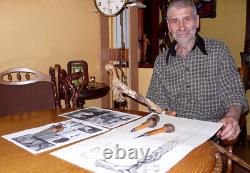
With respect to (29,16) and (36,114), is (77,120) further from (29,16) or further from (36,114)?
(29,16)

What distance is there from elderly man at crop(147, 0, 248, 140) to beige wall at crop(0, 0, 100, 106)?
1623 mm

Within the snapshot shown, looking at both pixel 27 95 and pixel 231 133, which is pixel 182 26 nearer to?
pixel 231 133

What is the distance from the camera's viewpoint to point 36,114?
1.18m

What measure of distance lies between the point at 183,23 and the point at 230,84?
388 mm

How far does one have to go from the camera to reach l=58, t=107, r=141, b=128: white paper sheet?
3.32 feet

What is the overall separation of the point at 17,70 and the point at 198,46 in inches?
40.2

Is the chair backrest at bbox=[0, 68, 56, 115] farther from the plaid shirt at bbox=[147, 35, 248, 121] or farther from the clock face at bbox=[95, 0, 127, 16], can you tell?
the clock face at bbox=[95, 0, 127, 16]

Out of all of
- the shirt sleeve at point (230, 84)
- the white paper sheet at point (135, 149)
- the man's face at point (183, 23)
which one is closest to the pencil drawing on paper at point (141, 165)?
the white paper sheet at point (135, 149)

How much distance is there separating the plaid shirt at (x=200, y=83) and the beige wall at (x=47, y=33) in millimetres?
1623

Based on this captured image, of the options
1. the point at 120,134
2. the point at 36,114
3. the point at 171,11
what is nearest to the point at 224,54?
the point at 171,11

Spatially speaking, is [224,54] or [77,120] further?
[224,54]

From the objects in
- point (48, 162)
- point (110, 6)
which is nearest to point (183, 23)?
point (48, 162)

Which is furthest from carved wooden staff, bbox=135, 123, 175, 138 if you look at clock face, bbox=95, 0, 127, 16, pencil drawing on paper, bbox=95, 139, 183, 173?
clock face, bbox=95, 0, 127, 16

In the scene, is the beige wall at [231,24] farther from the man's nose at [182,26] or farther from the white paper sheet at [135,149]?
the white paper sheet at [135,149]
